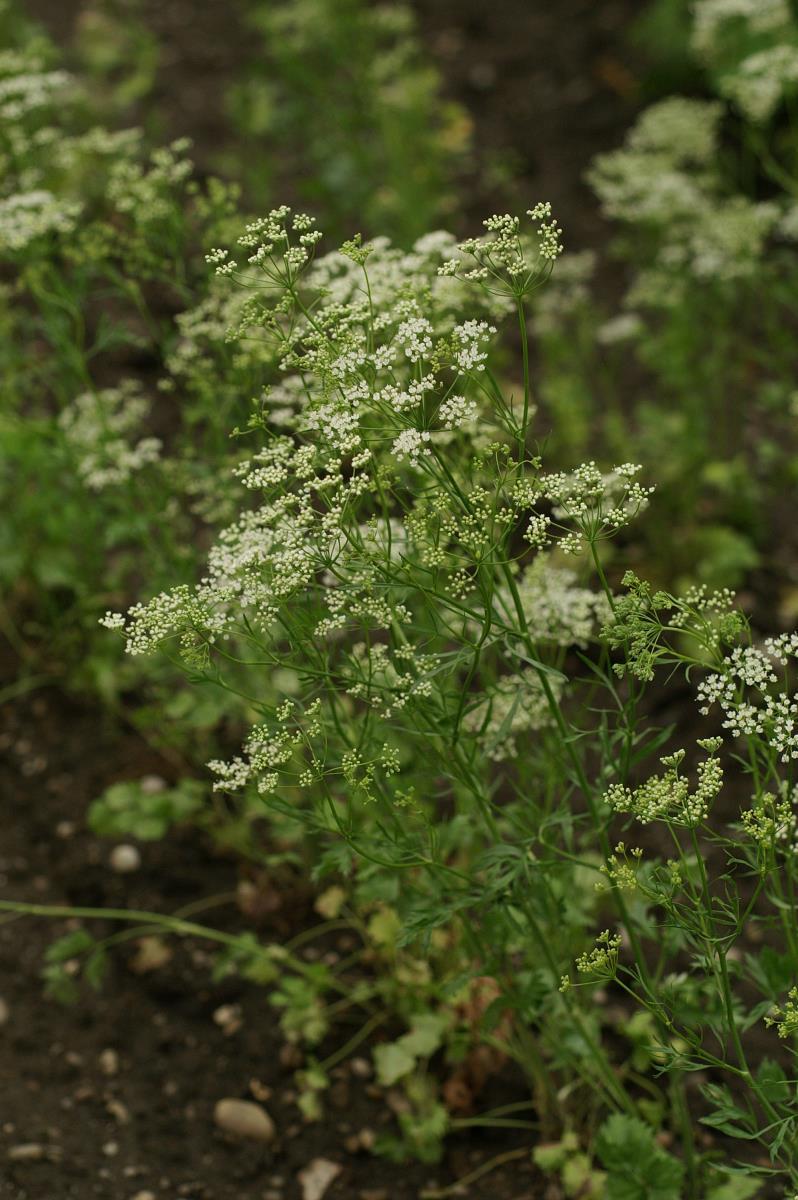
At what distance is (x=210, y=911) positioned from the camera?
15.3ft

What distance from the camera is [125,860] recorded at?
480 centimetres

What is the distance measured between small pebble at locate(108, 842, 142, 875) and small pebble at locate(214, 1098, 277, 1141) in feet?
3.49

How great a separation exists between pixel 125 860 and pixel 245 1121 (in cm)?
117

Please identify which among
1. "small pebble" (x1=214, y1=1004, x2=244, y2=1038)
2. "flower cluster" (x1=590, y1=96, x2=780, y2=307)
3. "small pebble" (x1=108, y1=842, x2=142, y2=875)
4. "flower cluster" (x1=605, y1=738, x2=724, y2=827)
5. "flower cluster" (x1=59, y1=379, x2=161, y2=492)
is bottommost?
"flower cluster" (x1=605, y1=738, x2=724, y2=827)

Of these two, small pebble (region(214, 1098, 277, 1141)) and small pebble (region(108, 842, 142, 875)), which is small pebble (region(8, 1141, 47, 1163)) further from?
small pebble (region(108, 842, 142, 875))

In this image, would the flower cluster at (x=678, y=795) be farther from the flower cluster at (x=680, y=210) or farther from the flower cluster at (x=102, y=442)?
the flower cluster at (x=680, y=210)

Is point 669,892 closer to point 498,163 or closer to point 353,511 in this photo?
point 353,511

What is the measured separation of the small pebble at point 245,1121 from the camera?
157 inches

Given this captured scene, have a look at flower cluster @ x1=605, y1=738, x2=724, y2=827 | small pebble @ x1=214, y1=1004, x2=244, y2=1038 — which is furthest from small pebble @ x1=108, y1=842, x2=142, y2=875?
flower cluster @ x1=605, y1=738, x2=724, y2=827

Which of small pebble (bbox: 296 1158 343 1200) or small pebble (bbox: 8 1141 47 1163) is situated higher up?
small pebble (bbox: 8 1141 47 1163)

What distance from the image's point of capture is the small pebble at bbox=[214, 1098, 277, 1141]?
399 centimetres

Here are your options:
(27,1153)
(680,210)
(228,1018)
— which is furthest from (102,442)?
(680,210)

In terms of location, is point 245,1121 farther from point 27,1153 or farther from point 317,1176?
point 27,1153

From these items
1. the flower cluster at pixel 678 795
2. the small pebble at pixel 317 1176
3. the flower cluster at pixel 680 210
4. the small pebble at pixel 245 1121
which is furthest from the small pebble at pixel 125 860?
the flower cluster at pixel 680 210
